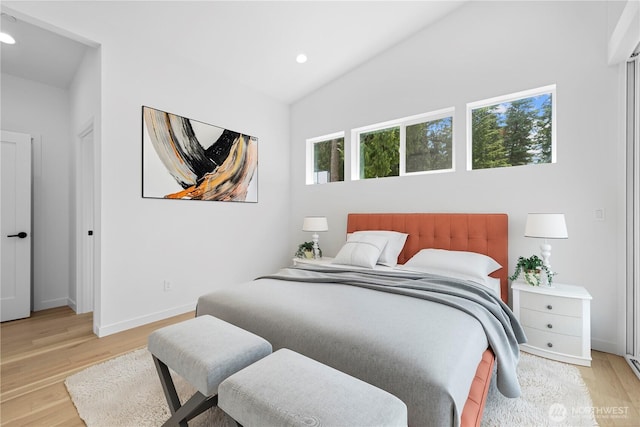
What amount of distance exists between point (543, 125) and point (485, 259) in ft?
4.80

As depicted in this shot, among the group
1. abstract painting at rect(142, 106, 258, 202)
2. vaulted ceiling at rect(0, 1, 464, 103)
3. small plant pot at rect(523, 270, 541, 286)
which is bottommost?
small plant pot at rect(523, 270, 541, 286)

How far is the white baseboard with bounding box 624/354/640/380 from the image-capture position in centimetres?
205

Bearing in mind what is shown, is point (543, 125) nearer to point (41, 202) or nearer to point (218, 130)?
point (218, 130)

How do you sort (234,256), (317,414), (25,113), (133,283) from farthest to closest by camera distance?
(234,256)
(25,113)
(133,283)
(317,414)

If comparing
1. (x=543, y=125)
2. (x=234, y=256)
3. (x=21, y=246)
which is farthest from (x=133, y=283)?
(x=543, y=125)

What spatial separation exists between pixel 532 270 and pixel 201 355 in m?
2.68

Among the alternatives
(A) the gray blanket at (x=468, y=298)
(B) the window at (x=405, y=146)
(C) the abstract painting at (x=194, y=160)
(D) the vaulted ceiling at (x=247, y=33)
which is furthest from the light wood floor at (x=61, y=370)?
(D) the vaulted ceiling at (x=247, y=33)

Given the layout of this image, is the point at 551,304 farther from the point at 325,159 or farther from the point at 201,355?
the point at 325,159

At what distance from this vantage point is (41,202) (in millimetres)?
3471

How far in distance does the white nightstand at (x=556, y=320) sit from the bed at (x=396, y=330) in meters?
0.50

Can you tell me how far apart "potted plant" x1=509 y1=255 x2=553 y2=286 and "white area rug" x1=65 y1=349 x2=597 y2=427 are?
25.0 inches

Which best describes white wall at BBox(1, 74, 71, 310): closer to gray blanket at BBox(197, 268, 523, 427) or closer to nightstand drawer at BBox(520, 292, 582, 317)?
gray blanket at BBox(197, 268, 523, 427)
